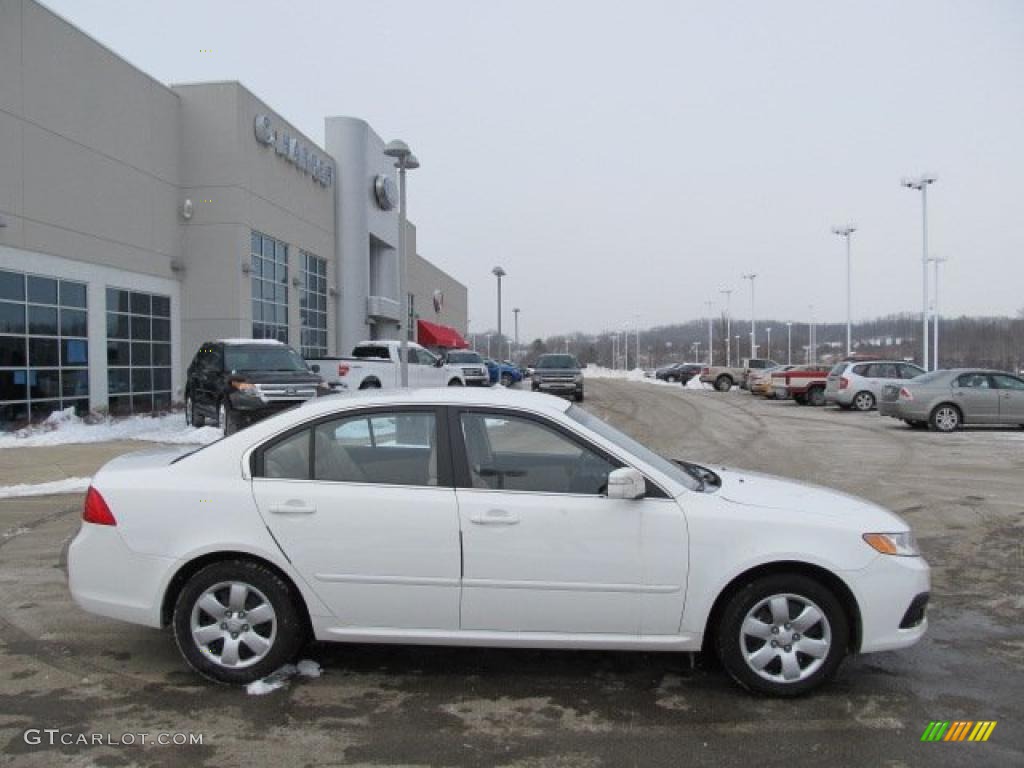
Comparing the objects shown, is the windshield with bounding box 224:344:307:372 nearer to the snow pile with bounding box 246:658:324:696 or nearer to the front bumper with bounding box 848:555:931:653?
the snow pile with bounding box 246:658:324:696

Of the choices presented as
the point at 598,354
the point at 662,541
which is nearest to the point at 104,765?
the point at 662,541

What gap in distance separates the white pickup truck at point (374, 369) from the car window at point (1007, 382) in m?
14.1

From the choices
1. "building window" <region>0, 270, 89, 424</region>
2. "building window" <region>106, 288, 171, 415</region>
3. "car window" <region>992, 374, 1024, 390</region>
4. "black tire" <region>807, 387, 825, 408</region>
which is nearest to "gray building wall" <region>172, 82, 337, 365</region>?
"building window" <region>106, 288, 171, 415</region>

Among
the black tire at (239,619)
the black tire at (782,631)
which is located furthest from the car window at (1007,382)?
the black tire at (239,619)

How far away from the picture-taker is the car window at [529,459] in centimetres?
438

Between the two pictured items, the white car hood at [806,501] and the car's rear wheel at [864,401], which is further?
the car's rear wheel at [864,401]

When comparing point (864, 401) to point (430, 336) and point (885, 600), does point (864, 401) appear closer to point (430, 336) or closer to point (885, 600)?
point (885, 600)

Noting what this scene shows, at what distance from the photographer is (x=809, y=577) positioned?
4.28 meters

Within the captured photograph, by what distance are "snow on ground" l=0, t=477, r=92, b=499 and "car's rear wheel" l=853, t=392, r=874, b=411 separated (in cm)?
2203

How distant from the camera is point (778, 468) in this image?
12.9 metres

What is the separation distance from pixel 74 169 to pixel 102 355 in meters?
4.59

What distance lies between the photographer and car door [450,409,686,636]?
4203mm

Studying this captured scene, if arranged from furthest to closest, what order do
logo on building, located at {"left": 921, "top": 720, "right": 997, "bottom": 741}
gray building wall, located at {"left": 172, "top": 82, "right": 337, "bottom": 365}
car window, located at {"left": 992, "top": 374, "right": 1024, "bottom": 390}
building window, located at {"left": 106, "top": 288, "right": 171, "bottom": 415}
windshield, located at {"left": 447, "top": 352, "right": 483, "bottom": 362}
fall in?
windshield, located at {"left": 447, "top": 352, "right": 483, "bottom": 362}
gray building wall, located at {"left": 172, "top": 82, "right": 337, "bottom": 365}
building window, located at {"left": 106, "top": 288, "right": 171, "bottom": 415}
car window, located at {"left": 992, "top": 374, "right": 1024, "bottom": 390}
logo on building, located at {"left": 921, "top": 720, "right": 997, "bottom": 741}

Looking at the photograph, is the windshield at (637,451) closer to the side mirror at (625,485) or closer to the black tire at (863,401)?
the side mirror at (625,485)
